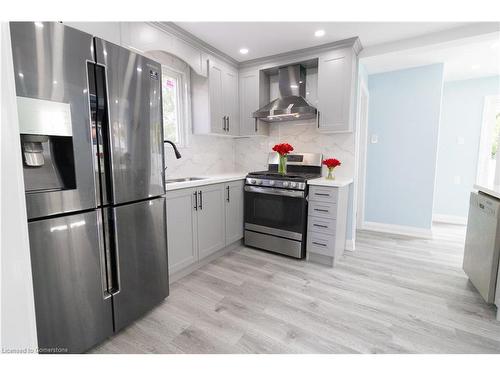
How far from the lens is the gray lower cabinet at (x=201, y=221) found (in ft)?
6.82

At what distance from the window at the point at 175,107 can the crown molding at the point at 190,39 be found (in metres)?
0.38

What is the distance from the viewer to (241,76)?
3240 mm

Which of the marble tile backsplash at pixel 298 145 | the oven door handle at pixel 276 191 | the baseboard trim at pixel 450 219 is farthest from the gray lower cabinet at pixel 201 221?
the baseboard trim at pixel 450 219

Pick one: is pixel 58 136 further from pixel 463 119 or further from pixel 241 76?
pixel 463 119

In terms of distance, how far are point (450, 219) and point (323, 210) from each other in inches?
125

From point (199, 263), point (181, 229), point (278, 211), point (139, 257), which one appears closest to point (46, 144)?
point (139, 257)

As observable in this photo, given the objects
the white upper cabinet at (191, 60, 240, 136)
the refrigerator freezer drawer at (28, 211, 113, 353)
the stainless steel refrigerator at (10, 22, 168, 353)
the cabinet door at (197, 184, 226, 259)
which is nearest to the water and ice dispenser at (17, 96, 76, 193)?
the stainless steel refrigerator at (10, 22, 168, 353)

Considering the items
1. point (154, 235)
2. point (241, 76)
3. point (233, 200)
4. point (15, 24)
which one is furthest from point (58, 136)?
point (241, 76)

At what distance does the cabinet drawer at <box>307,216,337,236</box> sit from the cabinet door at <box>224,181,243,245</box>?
33.5 inches

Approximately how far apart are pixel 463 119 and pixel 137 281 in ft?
17.0

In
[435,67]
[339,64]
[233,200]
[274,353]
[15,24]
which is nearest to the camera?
[15,24]

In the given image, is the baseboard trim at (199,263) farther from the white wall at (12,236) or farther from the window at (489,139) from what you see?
the window at (489,139)

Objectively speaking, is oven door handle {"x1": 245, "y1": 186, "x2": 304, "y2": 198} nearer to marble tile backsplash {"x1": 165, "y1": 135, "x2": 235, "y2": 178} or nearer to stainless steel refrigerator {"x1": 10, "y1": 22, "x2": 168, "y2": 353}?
marble tile backsplash {"x1": 165, "y1": 135, "x2": 235, "y2": 178}
